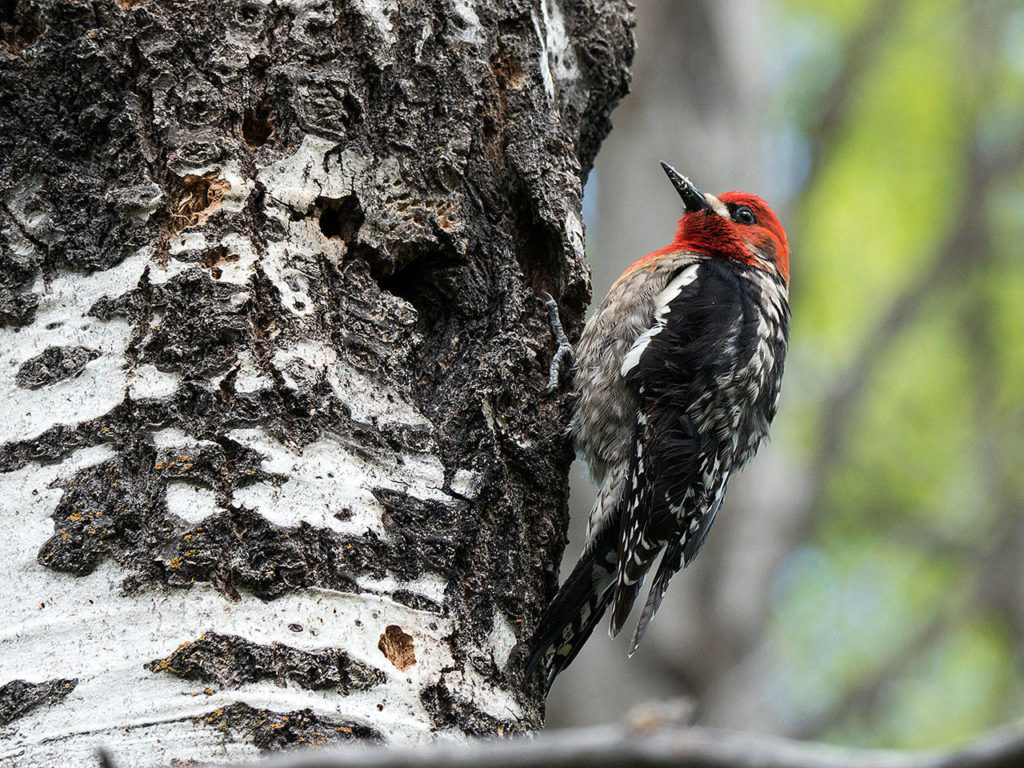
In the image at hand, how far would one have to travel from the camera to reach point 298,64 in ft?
8.60

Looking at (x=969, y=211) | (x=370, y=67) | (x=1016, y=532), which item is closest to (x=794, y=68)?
(x=969, y=211)

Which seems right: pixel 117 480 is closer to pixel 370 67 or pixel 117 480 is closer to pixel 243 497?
pixel 243 497

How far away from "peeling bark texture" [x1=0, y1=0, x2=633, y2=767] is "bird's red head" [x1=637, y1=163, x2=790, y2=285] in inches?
58.0

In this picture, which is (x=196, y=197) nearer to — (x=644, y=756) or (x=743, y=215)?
(x=644, y=756)

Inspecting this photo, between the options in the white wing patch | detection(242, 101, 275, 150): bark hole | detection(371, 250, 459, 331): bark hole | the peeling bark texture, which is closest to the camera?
the peeling bark texture

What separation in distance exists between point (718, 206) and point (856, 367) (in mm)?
3305

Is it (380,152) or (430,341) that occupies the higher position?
(380,152)

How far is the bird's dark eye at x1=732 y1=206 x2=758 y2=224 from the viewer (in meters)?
4.53

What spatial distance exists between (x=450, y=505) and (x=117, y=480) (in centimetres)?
70

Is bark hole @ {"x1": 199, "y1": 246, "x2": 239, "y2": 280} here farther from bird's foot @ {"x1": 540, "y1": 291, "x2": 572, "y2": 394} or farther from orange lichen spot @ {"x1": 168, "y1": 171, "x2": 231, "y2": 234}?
bird's foot @ {"x1": 540, "y1": 291, "x2": 572, "y2": 394}

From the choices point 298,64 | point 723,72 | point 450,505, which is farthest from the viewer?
point 723,72

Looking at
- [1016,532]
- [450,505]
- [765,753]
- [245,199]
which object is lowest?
[1016,532]

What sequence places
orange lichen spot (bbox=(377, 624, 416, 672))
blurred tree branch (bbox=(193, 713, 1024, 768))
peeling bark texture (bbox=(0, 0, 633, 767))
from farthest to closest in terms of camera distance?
1. orange lichen spot (bbox=(377, 624, 416, 672))
2. peeling bark texture (bbox=(0, 0, 633, 767))
3. blurred tree branch (bbox=(193, 713, 1024, 768))

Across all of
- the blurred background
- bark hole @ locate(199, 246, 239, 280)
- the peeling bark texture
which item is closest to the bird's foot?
the peeling bark texture
